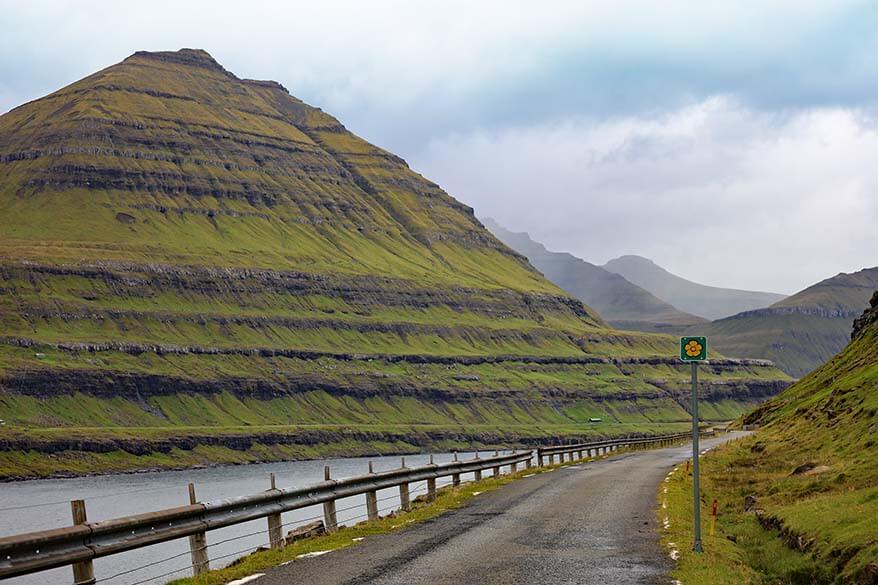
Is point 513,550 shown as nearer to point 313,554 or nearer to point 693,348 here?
point 313,554

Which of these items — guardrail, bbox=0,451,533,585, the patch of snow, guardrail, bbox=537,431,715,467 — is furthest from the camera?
guardrail, bbox=537,431,715,467

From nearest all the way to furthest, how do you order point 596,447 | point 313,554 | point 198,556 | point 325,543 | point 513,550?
point 198,556 < point 313,554 < point 513,550 < point 325,543 < point 596,447

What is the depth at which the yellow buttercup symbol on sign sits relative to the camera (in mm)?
21938

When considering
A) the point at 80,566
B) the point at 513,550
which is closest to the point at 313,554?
the point at 513,550

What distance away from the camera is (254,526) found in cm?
8038

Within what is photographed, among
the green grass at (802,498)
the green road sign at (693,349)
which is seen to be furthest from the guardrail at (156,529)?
the green road sign at (693,349)

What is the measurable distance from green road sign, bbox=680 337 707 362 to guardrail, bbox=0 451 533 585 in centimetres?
947

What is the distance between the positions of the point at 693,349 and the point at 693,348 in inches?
1.5

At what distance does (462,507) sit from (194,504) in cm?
1489

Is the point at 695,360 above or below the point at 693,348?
below

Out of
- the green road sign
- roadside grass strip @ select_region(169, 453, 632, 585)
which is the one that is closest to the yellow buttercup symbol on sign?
the green road sign

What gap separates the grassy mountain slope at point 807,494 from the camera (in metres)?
23.8

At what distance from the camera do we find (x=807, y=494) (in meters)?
36.9

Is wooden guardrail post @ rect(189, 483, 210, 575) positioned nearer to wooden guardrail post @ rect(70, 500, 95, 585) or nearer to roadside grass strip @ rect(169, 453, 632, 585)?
roadside grass strip @ rect(169, 453, 632, 585)
